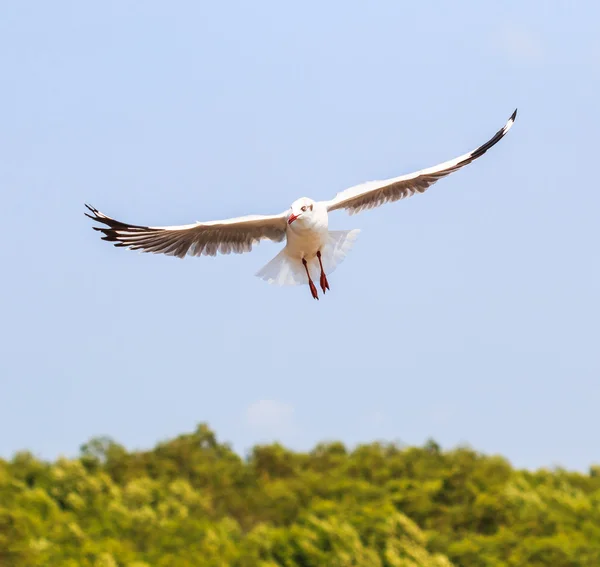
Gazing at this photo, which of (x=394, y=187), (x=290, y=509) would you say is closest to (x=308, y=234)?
(x=394, y=187)

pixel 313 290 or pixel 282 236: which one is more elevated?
pixel 282 236

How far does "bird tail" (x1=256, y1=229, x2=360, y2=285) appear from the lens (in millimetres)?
10508

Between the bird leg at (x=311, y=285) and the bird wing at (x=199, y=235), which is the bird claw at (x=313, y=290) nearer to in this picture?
the bird leg at (x=311, y=285)

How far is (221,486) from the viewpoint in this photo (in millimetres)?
19328

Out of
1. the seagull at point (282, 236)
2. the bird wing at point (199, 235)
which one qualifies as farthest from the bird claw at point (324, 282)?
the bird wing at point (199, 235)

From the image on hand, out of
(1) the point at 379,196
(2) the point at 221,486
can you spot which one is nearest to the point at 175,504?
(2) the point at 221,486

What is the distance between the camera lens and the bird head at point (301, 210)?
9867mm

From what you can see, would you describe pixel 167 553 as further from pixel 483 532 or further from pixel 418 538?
pixel 483 532

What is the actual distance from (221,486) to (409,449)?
3.46 m

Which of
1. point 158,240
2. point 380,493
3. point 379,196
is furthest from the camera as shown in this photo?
point 380,493

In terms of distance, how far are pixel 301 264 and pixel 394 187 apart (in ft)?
4.63

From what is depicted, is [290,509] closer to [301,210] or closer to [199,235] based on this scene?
[199,235]

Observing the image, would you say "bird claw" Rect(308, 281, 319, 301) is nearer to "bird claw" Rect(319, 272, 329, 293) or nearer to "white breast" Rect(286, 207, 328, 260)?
"bird claw" Rect(319, 272, 329, 293)

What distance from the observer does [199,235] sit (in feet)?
34.3
